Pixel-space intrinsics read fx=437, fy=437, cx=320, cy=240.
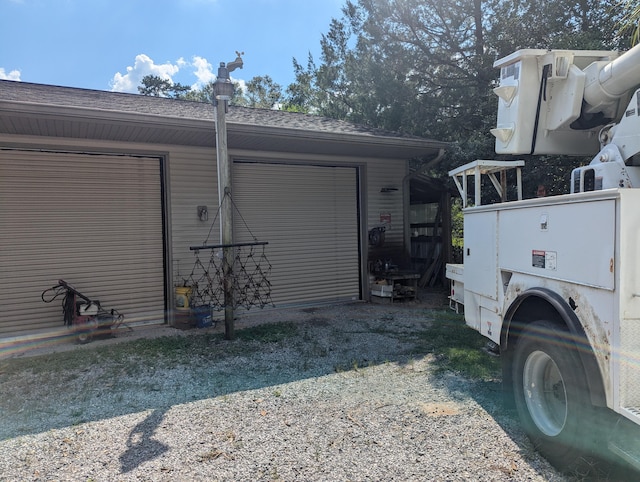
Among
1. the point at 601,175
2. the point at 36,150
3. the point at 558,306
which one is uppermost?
the point at 36,150

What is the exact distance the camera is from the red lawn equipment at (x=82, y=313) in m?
6.33

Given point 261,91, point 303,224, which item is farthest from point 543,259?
point 261,91

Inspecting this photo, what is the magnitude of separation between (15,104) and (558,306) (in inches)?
234

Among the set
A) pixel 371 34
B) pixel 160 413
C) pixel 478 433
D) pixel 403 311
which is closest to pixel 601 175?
pixel 478 433

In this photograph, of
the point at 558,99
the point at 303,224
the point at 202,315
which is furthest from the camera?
the point at 303,224

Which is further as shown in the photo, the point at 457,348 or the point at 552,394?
the point at 457,348

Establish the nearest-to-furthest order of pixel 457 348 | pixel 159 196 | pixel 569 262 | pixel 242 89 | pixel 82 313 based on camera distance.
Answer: pixel 569 262
pixel 457 348
pixel 82 313
pixel 159 196
pixel 242 89

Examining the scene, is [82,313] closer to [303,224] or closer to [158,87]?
[303,224]

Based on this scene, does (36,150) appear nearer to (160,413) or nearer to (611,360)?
(160,413)

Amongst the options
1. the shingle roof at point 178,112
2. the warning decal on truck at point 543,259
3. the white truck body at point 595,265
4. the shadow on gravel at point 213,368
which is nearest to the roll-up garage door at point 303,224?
the shingle roof at point 178,112

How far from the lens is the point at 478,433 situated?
3.41m

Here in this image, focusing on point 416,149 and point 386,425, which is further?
point 416,149

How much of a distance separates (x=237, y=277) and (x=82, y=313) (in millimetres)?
2302

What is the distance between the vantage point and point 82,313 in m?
6.41
